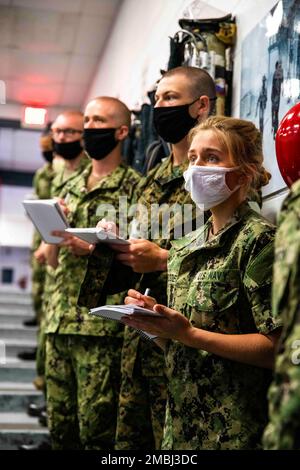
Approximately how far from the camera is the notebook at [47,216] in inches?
112

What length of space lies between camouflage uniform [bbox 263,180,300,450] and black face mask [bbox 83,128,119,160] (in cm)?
211

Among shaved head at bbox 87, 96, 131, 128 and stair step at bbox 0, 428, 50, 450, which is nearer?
shaved head at bbox 87, 96, 131, 128

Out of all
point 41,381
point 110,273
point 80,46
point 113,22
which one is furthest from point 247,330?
point 80,46

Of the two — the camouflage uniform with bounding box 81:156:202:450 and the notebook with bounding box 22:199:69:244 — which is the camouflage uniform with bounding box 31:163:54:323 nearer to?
the notebook with bounding box 22:199:69:244

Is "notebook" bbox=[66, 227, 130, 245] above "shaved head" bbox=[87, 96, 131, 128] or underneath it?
underneath

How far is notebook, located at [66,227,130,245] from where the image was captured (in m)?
2.42

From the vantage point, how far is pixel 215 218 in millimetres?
1995

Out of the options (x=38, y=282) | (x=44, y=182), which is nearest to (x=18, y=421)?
(x=38, y=282)

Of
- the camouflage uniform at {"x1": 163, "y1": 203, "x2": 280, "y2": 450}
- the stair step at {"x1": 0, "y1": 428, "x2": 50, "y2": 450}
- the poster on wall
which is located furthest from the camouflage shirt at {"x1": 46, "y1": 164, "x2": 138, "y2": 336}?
the stair step at {"x1": 0, "y1": 428, "x2": 50, "y2": 450}

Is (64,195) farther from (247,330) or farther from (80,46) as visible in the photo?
(80,46)

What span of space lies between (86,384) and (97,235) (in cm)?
84
